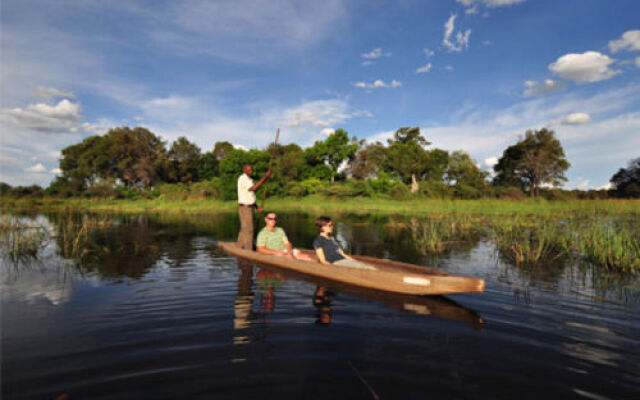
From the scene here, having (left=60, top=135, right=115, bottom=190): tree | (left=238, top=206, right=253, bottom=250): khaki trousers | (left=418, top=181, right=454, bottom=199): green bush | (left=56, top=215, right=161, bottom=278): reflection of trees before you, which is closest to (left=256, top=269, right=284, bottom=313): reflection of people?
(left=238, top=206, right=253, bottom=250): khaki trousers

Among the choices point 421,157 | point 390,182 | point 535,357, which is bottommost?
point 535,357

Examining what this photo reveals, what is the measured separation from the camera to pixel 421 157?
157 ft

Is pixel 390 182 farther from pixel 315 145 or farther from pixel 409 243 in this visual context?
pixel 409 243

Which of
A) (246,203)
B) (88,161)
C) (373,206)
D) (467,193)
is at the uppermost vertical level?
(88,161)

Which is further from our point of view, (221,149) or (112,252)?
(221,149)

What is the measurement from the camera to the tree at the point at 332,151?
157 feet

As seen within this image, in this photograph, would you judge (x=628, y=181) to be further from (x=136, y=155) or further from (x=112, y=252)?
(x=136, y=155)

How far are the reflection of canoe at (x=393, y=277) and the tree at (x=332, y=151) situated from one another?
→ 41.0 meters

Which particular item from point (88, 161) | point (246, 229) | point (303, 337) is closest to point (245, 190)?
point (246, 229)

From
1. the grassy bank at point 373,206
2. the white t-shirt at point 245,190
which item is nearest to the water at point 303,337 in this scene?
the white t-shirt at point 245,190

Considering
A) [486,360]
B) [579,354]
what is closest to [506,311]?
[579,354]

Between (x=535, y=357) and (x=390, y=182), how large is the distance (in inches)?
1584

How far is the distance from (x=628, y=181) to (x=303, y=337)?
54106 mm

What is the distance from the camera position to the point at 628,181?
1629 inches
